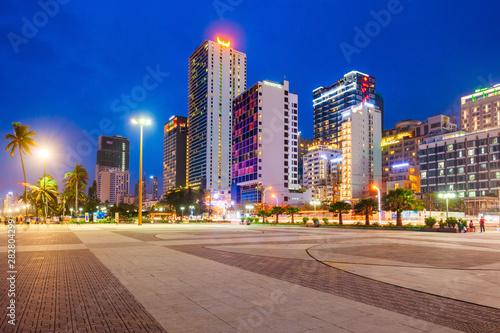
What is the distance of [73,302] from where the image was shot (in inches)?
261

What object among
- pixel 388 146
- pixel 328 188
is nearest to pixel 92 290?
pixel 328 188

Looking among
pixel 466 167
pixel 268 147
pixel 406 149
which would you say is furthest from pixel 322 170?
pixel 466 167

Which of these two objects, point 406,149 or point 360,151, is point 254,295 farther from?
point 406,149

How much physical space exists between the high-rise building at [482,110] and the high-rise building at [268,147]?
79422mm

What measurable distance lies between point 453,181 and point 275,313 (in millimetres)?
133111

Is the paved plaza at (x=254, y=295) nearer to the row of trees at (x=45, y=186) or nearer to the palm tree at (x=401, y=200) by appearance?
the palm tree at (x=401, y=200)

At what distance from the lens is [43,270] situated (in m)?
10.3

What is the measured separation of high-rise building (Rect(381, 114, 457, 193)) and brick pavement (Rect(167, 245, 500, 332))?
141647 mm

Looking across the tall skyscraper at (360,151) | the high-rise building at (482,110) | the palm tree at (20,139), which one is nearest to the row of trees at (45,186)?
the palm tree at (20,139)

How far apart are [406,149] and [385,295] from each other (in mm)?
173070

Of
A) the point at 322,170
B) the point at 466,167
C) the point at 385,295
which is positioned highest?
the point at 322,170

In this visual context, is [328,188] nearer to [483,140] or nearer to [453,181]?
[453,181]

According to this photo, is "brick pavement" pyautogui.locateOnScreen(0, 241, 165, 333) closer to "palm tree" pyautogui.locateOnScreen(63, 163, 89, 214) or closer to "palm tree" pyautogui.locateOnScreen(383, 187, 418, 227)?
"palm tree" pyautogui.locateOnScreen(383, 187, 418, 227)

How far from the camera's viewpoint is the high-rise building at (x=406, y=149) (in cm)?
14340
